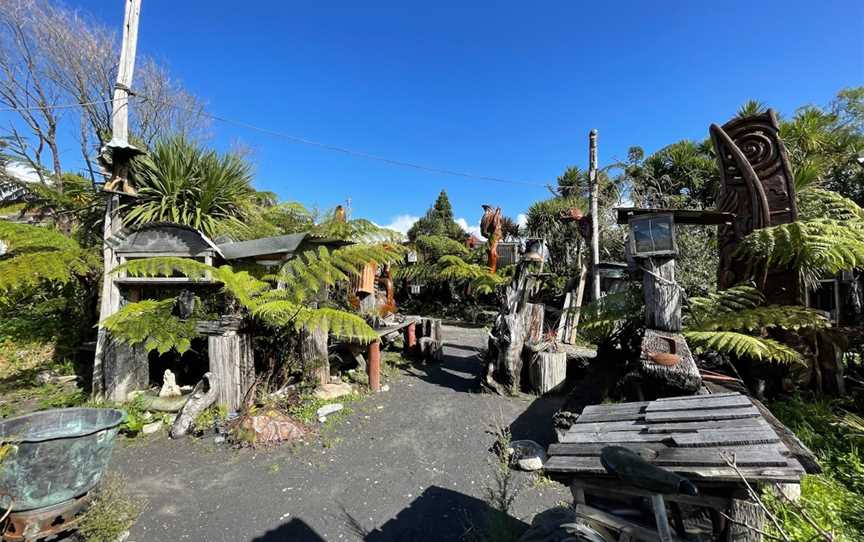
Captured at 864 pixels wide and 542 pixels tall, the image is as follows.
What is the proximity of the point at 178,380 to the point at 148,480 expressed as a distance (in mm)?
2227

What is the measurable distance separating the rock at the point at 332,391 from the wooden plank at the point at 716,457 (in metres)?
4.00

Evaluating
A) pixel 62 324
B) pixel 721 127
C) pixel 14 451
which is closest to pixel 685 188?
pixel 721 127

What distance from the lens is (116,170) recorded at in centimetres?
460

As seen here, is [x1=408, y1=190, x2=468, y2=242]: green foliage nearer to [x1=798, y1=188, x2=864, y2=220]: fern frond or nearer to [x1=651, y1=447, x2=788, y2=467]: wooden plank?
[x1=798, y1=188, x2=864, y2=220]: fern frond

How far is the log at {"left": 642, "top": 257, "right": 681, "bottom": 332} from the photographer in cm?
339

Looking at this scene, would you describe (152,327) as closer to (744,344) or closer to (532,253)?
(532,253)

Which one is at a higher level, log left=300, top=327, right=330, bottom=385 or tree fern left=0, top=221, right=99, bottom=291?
tree fern left=0, top=221, right=99, bottom=291

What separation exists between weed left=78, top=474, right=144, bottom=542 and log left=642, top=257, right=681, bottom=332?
176 inches

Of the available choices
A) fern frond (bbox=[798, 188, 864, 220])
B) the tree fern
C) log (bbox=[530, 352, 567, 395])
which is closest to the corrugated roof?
the tree fern

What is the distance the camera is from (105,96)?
11320 millimetres

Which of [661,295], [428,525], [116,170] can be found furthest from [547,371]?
[116,170]

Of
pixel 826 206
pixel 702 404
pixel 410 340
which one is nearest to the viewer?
pixel 702 404

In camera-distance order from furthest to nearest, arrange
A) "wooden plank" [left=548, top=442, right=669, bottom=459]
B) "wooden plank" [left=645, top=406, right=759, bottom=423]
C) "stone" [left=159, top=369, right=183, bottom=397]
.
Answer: "stone" [left=159, top=369, right=183, bottom=397], "wooden plank" [left=645, top=406, right=759, bottom=423], "wooden plank" [left=548, top=442, right=669, bottom=459]

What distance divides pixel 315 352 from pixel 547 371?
3205 mm
